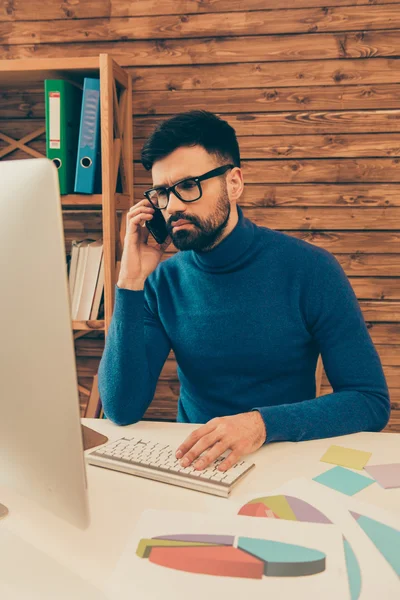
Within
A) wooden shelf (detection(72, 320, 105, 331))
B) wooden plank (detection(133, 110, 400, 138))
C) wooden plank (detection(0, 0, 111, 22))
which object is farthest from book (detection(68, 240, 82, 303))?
wooden plank (detection(0, 0, 111, 22))

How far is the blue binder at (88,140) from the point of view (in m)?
1.95

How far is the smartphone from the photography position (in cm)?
149

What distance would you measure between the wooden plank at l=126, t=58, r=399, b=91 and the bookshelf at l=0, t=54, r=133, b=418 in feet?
0.40

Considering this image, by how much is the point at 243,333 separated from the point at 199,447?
0.48m

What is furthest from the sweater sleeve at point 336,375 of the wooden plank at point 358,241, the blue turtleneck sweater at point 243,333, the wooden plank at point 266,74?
the wooden plank at point 266,74

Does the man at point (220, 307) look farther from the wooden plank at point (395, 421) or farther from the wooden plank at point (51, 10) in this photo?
the wooden plank at point (51, 10)

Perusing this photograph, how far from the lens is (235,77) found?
2156mm

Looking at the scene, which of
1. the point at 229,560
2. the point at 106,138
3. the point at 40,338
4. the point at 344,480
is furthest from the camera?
the point at 106,138

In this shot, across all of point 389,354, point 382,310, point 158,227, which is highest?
point 158,227

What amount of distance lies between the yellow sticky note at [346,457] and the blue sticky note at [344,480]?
3cm

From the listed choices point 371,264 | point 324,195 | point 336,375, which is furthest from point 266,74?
point 336,375

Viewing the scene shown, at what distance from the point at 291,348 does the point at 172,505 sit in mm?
638

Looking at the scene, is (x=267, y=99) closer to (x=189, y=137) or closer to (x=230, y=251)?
(x=189, y=137)

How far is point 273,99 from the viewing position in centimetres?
215
